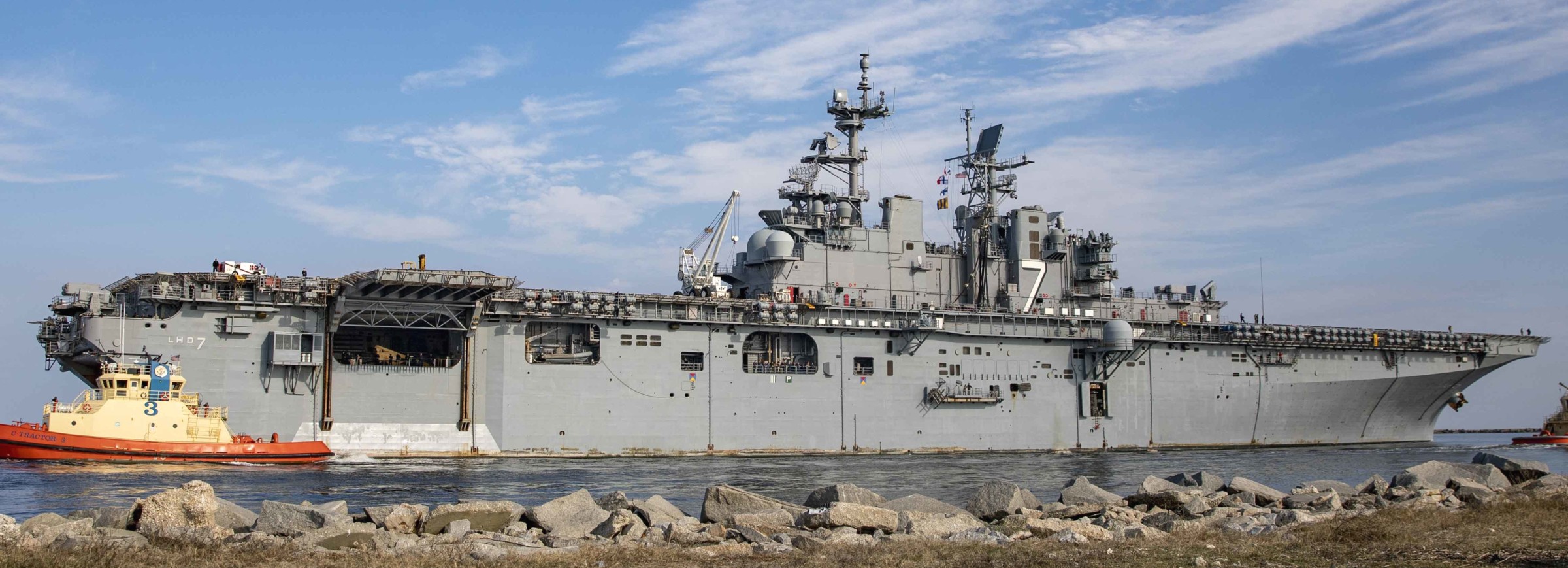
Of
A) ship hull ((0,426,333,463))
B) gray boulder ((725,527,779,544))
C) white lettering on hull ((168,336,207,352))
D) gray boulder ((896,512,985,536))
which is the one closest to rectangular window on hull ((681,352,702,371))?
ship hull ((0,426,333,463))

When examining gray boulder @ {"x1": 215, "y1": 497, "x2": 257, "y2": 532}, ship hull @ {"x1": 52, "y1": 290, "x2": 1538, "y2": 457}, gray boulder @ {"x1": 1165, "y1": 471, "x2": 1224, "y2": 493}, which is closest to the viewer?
gray boulder @ {"x1": 215, "y1": 497, "x2": 257, "y2": 532}

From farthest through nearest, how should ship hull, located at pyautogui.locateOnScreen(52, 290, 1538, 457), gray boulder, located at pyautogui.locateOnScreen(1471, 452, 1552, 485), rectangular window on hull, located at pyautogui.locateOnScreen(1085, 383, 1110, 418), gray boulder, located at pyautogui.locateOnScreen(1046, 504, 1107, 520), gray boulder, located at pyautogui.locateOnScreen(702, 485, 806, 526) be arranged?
rectangular window on hull, located at pyautogui.locateOnScreen(1085, 383, 1110, 418) < ship hull, located at pyautogui.locateOnScreen(52, 290, 1538, 457) < gray boulder, located at pyautogui.locateOnScreen(1471, 452, 1552, 485) < gray boulder, located at pyautogui.locateOnScreen(1046, 504, 1107, 520) < gray boulder, located at pyautogui.locateOnScreen(702, 485, 806, 526)

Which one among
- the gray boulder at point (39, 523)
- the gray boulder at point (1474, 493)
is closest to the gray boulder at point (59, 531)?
the gray boulder at point (39, 523)

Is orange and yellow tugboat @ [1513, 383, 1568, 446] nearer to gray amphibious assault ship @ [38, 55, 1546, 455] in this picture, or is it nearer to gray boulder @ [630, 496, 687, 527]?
gray amphibious assault ship @ [38, 55, 1546, 455]

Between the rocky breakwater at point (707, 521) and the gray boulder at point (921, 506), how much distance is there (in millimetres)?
39

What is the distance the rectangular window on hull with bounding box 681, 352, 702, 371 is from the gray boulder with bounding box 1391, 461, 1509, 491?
71.3 feet

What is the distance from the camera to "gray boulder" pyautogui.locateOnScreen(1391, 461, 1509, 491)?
854 inches

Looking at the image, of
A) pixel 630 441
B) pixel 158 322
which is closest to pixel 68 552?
pixel 158 322

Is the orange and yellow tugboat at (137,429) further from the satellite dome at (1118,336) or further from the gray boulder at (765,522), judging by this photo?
the satellite dome at (1118,336)

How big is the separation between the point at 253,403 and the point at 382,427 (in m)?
3.47

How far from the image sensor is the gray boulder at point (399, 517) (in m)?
16.0

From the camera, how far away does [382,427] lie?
35031 mm

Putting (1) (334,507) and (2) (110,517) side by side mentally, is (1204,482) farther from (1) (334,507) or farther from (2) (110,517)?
(2) (110,517)

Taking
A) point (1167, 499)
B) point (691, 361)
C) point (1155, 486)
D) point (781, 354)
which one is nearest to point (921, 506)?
point (1167, 499)
